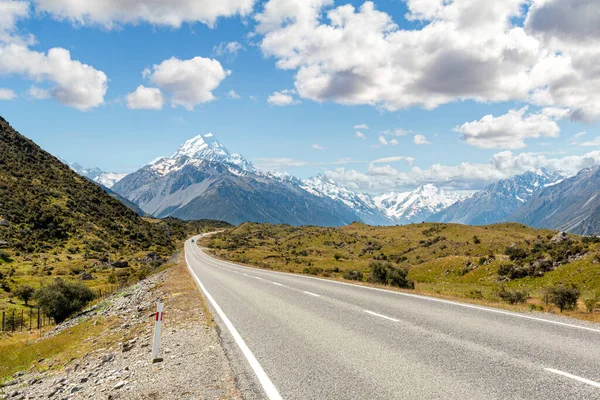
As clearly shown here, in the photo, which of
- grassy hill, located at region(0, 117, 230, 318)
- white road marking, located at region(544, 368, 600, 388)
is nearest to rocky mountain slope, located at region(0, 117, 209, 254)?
grassy hill, located at region(0, 117, 230, 318)

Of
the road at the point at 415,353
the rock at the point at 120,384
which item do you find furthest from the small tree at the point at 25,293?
the rock at the point at 120,384

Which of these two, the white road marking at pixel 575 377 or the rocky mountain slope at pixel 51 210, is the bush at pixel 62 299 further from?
the rocky mountain slope at pixel 51 210

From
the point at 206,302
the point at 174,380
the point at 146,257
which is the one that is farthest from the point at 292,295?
the point at 146,257

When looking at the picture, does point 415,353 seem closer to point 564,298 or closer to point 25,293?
point 564,298

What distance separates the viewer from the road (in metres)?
6.11

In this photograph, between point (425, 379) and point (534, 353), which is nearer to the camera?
point (425, 379)

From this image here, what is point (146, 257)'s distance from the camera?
9856 cm

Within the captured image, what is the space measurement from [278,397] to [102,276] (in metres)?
83.4

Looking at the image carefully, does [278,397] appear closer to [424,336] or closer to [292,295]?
[424,336]

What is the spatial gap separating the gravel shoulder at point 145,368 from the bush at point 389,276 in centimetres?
1849

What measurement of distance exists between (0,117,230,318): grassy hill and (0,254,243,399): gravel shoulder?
51020 mm

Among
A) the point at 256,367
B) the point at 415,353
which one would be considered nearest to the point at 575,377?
the point at 415,353

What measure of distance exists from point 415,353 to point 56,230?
116963 millimetres

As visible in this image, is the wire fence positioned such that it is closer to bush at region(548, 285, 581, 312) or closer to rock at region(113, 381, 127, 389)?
rock at region(113, 381, 127, 389)
